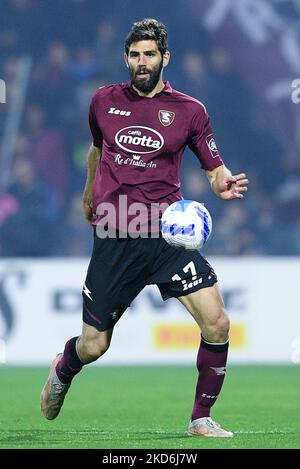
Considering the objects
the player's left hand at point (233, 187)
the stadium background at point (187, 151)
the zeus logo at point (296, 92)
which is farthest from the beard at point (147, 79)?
the zeus logo at point (296, 92)

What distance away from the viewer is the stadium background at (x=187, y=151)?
13.0m

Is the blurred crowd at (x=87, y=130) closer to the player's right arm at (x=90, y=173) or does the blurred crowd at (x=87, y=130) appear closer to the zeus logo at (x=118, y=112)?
the player's right arm at (x=90, y=173)

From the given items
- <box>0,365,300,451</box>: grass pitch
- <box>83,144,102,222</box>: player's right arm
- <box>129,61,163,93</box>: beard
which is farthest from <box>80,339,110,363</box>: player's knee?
<box>129,61,163,93</box>: beard

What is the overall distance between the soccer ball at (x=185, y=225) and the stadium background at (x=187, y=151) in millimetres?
6150

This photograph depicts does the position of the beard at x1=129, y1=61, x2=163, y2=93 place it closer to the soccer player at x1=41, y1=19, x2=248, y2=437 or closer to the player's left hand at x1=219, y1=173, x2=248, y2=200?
the soccer player at x1=41, y1=19, x2=248, y2=437

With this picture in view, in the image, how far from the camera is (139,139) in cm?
700

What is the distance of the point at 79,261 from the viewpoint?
13.1 metres

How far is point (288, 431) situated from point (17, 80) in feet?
29.3

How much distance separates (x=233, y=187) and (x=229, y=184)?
31mm

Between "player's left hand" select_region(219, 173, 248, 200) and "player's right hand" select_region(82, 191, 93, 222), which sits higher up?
"player's left hand" select_region(219, 173, 248, 200)

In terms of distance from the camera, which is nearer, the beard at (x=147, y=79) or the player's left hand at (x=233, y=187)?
the player's left hand at (x=233, y=187)

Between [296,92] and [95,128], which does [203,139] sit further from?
[296,92]

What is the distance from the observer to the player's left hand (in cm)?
682

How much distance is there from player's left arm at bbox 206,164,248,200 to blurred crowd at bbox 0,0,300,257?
7.26 metres
